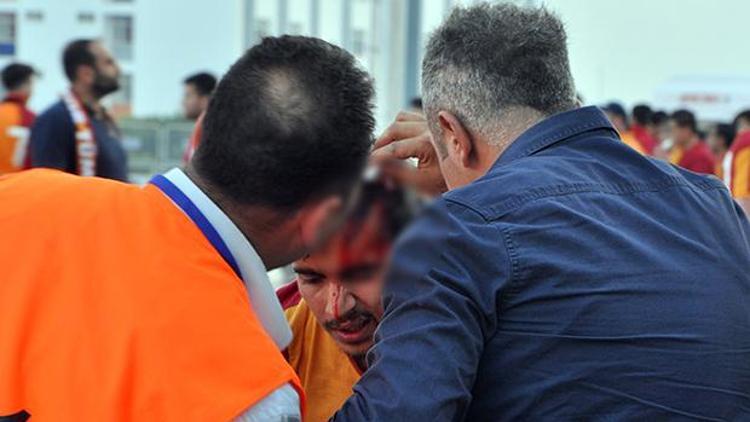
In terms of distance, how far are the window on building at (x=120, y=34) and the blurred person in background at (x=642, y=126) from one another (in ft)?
109

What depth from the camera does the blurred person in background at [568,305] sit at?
5.50 ft

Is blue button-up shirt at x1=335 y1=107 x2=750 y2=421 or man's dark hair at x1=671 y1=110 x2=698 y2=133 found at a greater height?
blue button-up shirt at x1=335 y1=107 x2=750 y2=421

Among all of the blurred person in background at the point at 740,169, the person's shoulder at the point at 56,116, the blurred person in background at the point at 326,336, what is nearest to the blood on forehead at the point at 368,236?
the blurred person in background at the point at 326,336

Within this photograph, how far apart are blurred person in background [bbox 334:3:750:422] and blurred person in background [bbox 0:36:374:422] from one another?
20 cm

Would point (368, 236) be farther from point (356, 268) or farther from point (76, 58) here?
point (76, 58)

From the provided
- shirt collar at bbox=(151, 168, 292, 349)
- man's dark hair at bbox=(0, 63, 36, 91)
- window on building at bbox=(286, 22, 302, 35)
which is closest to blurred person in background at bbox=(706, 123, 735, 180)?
window on building at bbox=(286, 22, 302, 35)

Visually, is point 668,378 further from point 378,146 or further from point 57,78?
point 57,78

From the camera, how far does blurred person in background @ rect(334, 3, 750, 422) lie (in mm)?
1678

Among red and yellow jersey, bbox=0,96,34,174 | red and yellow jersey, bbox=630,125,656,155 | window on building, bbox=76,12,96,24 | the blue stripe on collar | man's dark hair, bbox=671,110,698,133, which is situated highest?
the blue stripe on collar

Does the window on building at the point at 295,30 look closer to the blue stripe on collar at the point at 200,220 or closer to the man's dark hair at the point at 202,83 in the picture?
the blue stripe on collar at the point at 200,220

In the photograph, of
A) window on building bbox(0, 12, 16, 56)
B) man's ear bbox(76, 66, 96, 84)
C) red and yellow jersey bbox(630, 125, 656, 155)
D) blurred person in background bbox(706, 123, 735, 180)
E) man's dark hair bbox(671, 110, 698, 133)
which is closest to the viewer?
man's ear bbox(76, 66, 96, 84)

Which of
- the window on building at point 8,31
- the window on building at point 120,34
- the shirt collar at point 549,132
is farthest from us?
the window on building at point 8,31

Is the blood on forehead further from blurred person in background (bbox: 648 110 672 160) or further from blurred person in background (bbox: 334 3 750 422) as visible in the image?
blurred person in background (bbox: 648 110 672 160)

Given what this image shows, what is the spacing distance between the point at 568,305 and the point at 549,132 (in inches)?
12.5
